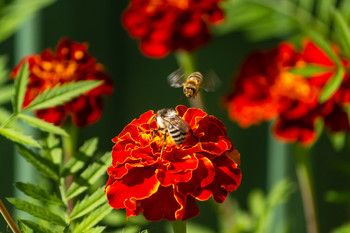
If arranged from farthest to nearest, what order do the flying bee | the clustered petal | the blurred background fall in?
the blurred background, the clustered petal, the flying bee

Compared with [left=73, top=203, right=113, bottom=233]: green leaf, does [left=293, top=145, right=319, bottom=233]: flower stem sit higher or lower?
lower

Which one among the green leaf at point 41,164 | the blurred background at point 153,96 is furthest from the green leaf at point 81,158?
the blurred background at point 153,96

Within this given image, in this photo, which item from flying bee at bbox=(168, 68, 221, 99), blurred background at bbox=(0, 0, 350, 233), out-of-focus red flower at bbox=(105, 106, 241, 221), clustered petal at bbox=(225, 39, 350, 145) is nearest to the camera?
out-of-focus red flower at bbox=(105, 106, 241, 221)

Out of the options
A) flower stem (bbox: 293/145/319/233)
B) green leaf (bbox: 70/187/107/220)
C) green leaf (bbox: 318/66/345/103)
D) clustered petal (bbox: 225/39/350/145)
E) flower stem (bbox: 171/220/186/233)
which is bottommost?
flower stem (bbox: 293/145/319/233)

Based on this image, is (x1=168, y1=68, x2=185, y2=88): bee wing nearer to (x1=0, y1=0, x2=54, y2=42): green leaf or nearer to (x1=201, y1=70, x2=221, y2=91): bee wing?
Result: (x1=201, y1=70, x2=221, y2=91): bee wing

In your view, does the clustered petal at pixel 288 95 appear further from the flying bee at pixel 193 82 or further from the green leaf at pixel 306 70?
the flying bee at pixel 193 82

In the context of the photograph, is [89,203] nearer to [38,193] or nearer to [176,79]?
[38,193]

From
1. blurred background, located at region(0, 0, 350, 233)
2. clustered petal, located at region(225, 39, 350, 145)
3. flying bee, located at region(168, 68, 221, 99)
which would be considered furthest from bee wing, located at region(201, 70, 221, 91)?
blurred background, located at region(0, 0, 350, 233)
